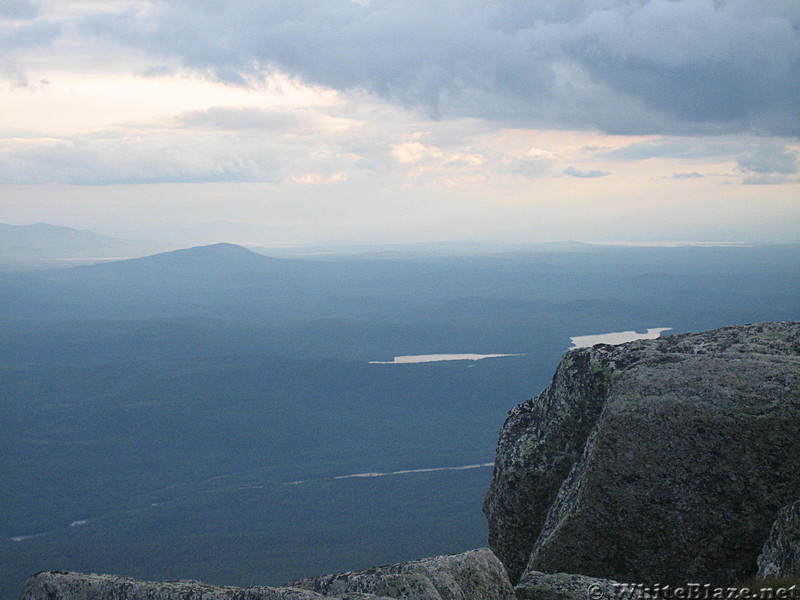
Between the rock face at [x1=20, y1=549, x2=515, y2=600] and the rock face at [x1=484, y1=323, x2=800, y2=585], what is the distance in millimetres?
2350

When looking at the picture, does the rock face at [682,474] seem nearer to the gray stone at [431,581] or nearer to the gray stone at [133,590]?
the gray stone at [431,581]

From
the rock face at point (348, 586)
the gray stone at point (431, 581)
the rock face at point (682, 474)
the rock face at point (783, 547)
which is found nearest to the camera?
the rock face at point (348, 586)

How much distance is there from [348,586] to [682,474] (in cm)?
521

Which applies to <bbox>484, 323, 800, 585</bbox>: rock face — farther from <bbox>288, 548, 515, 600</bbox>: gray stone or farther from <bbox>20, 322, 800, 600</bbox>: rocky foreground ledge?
<bbox>288, 548, 515, 600</bbox>: gray stone

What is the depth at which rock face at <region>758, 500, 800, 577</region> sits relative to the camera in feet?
30.5

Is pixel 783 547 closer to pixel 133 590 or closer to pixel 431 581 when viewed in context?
pixel 431 581

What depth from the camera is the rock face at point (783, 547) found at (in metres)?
9.28

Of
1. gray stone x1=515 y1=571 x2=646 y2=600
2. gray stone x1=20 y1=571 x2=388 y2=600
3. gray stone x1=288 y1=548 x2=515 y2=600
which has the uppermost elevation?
gray stone x1=20 y1=571 x2=388 y2=600

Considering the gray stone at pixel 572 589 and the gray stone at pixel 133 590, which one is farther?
the gray stone at pixel 572 589

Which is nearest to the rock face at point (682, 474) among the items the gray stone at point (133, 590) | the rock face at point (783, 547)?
the rock face at point (783, 547)

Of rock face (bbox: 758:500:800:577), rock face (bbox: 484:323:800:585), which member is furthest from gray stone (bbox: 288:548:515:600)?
rock face (bbox: 758:500:800:577)

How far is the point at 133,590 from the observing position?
8422mm

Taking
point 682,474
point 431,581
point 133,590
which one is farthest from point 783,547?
point 133,590

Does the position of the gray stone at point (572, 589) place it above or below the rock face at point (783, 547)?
below
